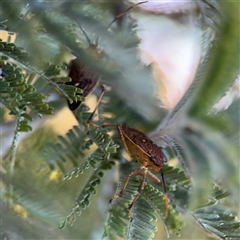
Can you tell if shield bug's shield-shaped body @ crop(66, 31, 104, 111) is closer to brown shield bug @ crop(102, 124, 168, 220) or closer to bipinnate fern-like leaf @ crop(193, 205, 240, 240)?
brown shield bug @ crop(102, 124, 168, 220)

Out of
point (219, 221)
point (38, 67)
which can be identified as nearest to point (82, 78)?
point (38, 67)

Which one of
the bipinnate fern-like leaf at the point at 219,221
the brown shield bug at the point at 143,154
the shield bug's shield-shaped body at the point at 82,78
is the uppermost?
the shield bug's shield-shaped body at the point at 82,78

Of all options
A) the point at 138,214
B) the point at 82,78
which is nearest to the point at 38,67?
the point at 82,78

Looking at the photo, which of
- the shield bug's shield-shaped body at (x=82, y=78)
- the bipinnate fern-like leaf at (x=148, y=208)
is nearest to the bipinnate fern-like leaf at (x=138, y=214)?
the bipinnate fern-like leaf at (x=148, y=208)

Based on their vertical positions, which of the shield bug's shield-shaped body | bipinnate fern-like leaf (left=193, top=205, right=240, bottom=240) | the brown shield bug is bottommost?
bipinnate fern-like leaf (left=193, top=205, right=240, bottom=240)

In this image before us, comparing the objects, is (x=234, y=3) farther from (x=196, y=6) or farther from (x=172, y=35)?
(x=172, y=35)

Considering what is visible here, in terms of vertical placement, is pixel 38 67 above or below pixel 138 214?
above

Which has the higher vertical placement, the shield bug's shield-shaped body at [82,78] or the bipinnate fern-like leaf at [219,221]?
the shield bug's shield-shaped body at [82,78]

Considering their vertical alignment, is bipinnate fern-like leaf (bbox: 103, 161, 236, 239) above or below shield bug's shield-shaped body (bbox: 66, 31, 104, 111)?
below

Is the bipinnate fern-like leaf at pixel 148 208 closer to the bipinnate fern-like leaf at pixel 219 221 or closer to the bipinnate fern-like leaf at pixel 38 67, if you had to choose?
the bipinnate fern-like leaf at pixel 219 221

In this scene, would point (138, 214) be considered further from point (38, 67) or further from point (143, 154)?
point (38, 67)

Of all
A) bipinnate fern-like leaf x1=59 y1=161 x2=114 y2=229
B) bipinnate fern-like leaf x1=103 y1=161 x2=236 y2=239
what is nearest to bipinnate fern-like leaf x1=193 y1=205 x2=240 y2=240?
bipinnate fern-like leaf x1=103 y1=161 x2=236 y2=239

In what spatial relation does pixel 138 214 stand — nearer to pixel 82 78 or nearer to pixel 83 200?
pixel 83 200

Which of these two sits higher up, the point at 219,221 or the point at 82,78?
the point at 82,78
